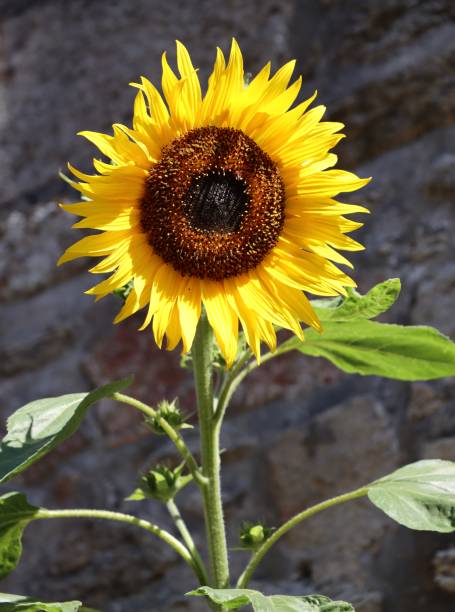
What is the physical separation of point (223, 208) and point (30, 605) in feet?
1.73

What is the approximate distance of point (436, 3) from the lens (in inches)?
74.4

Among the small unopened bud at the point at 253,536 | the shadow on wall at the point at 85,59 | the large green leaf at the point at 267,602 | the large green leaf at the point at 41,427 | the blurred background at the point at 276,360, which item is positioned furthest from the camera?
the shadow on wall at the point at 85,59

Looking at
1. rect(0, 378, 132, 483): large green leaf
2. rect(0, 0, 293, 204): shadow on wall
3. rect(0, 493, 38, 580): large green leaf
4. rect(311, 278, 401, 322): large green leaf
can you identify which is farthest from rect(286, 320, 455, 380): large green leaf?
rect(0, 0, 293, 204): shadow on wall

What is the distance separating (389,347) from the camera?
1.28 metres

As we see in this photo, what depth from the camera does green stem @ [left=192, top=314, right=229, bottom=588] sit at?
1.16 m

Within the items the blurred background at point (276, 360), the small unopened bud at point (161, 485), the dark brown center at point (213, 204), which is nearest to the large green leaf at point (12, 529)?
the small unopened bud at point (161, 485)

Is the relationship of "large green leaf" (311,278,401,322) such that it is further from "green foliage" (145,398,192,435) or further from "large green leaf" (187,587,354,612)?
"large green leaf" (187,587,354,612)

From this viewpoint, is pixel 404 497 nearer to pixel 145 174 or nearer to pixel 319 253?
pixel 319 253

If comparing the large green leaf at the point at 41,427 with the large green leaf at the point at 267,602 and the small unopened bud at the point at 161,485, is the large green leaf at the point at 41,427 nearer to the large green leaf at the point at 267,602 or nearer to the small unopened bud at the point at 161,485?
the small unopened bud at the point at 161,485

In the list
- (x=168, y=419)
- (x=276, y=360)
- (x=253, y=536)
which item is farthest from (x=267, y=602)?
(x=276, y=360)

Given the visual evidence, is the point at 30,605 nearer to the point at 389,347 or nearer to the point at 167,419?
the point at 167,419

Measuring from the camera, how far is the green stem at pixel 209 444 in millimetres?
1155

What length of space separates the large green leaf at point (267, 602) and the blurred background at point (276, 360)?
2.18 feet

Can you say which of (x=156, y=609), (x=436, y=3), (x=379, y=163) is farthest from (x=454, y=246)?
(x=156, y=609)
